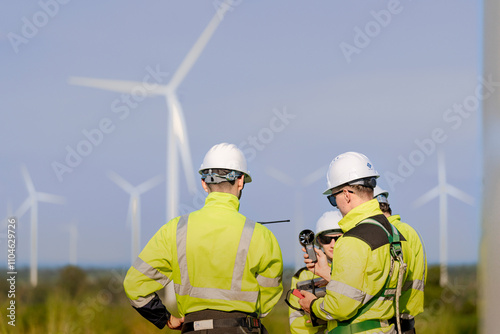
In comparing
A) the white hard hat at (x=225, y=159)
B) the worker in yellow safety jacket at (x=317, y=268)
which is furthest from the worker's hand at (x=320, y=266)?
the white hard hat at (x=225, y=159)

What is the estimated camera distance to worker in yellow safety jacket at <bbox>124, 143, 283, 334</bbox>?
6438 mm

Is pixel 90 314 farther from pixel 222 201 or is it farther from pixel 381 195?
pixel 222 201

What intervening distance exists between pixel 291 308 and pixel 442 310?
423 inches

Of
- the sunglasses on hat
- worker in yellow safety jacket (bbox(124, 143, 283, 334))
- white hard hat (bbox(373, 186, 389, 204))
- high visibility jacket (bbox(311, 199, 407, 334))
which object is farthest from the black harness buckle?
white hard hat (bbox(373, 186, 389, 204))

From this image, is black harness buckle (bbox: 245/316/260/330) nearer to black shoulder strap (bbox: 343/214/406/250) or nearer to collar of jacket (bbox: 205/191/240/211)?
Answer: collar of jacket (bbox: 205/191/240/211)

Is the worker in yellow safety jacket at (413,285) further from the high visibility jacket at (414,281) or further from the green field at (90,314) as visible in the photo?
the green field at (90,314)

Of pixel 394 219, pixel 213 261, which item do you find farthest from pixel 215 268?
pixel 394 219

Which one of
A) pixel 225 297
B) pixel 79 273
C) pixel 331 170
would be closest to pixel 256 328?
pixel 225 297

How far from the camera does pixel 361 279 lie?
582 cm

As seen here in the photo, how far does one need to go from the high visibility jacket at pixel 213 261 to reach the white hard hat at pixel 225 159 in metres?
0.40

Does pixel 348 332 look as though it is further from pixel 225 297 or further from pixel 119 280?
pixel 119 280

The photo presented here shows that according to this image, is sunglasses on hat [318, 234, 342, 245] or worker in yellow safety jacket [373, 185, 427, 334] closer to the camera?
worker in yellow safety jacket [373, 185, 427, 334]

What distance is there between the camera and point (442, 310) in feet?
57.3

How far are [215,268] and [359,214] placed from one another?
1.29m
